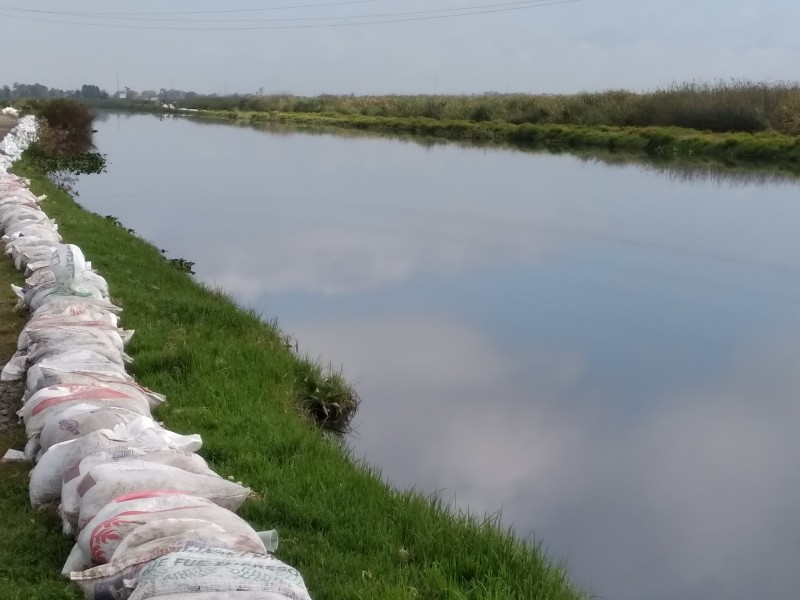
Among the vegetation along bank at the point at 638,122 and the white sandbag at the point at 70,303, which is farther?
the vegetation along bank at the point at 638,122

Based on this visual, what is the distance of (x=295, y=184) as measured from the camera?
17484 mm

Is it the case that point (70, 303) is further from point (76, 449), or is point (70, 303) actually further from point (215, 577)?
point (215, 577)

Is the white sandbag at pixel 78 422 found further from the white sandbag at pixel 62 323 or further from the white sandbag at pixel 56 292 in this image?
the white sandbag at pixel 56 292

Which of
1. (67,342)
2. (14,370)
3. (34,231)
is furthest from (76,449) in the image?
(34,231)

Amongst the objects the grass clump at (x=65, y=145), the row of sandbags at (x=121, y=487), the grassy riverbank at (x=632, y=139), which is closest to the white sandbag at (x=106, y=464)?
the row of sandbags at (x=121, y=487)

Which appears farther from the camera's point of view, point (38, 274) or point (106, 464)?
point (38, 274)

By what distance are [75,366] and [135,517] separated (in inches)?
57.0

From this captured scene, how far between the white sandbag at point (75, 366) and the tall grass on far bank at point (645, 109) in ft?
70.5

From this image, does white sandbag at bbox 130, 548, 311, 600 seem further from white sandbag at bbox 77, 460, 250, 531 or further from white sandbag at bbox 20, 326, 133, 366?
white sandbag at bbox 20, 326, 133, 366

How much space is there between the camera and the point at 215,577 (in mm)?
2045

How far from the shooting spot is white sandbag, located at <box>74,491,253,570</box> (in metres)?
2.37

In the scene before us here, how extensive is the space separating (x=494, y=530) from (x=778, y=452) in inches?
95.6

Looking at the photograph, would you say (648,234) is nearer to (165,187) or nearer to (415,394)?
(415,394)

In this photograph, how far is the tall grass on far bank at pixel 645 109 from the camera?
2370 cm
